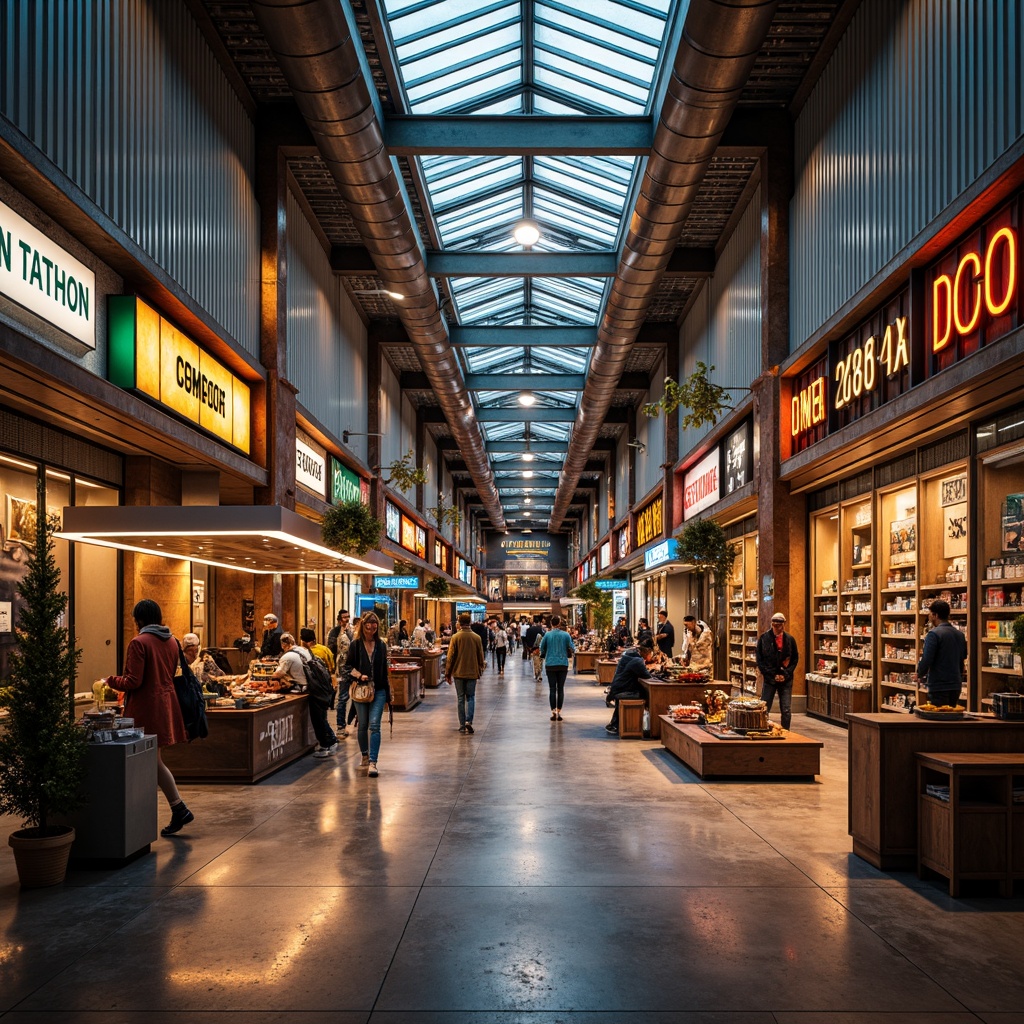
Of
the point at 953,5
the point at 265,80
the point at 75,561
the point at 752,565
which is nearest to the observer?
the point at 953,5

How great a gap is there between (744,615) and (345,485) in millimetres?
8779

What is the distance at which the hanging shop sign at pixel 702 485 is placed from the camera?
18938 millimetres

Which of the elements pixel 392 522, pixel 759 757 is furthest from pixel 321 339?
pixel 759 757

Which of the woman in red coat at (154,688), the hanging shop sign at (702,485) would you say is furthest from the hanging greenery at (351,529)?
the hanging shop sign at (702,485)

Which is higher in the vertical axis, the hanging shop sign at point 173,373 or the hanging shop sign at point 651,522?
the hanging shop sign at point 173,373

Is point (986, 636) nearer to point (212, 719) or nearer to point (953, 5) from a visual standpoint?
point (953, 5)

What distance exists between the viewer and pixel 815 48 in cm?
1236

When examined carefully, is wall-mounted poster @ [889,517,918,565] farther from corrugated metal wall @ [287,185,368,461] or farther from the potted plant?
corrugated metal wall @ [287,185,368,461]

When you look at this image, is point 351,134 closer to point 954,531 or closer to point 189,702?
point 189,702

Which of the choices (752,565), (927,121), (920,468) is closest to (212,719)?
→ (920,468)

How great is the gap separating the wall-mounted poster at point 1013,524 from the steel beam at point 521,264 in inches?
395

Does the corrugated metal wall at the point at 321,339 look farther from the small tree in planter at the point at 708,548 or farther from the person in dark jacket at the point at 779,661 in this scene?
the person in dark jacket at the point at 779,661

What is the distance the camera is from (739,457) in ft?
55.5

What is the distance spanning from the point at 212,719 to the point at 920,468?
825cm
